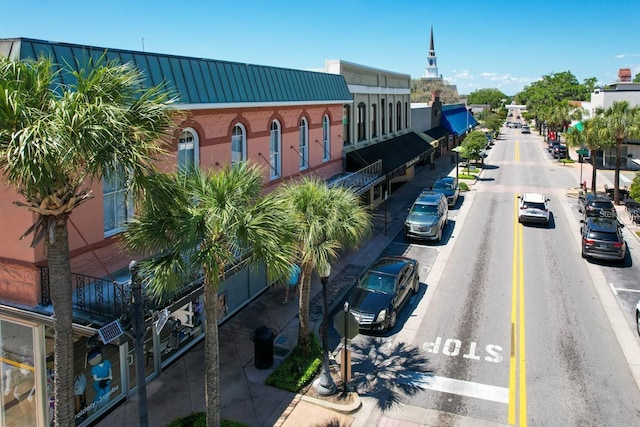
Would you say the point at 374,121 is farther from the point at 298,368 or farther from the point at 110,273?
the point at 110,273

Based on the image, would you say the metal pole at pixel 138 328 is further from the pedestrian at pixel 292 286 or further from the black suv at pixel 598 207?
the black suv at pixel 598 207

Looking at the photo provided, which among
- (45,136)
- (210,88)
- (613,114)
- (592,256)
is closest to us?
(45,136)

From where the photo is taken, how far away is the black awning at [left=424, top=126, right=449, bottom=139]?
54.1 meters

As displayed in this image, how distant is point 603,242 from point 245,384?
1670 cm

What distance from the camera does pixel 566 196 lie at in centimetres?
3844

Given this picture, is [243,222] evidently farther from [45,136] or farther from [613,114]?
[613,114]


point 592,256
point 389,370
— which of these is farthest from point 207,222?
point 592,256

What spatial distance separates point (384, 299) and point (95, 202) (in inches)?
348

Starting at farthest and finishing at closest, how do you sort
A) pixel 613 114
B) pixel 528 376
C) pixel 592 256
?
pixel 613 114
pixel 592 256
pixel 528 376

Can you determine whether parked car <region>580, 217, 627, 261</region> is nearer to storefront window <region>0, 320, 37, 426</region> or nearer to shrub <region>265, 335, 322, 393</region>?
shrub <region>265, 335, 322, 393</region>

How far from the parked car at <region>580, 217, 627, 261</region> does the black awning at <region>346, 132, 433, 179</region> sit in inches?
435

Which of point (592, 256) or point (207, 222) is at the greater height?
point (207, 222)

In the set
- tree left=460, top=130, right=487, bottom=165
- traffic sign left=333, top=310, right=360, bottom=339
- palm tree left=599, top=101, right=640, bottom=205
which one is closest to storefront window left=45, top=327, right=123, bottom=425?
traffic sign left=333, top=310, right=360, bottom=339

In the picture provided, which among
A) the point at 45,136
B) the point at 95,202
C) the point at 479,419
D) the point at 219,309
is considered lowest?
the point at 479,419
